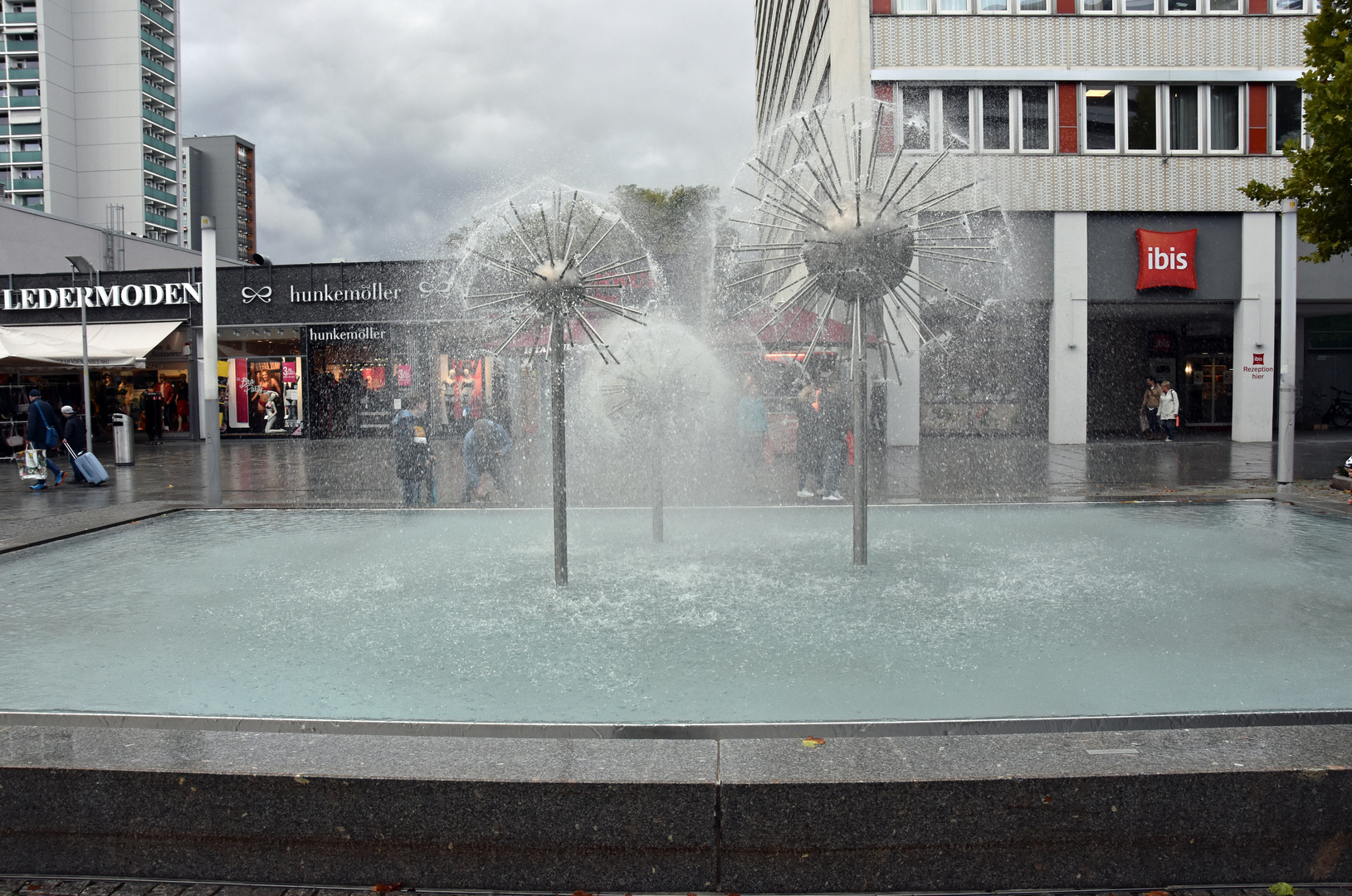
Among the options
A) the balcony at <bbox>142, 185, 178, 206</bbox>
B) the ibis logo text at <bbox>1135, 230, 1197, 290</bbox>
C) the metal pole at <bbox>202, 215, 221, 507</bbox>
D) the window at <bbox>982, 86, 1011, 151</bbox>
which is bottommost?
the metal pole at <bbox>202, 215, 221, 507</bbox>

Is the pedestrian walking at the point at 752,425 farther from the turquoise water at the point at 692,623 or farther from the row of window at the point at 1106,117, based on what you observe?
the row of window at the point at 1106,117

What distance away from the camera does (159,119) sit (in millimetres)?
87062

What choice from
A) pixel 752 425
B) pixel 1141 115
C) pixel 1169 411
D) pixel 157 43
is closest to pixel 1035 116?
pixel 1141 115

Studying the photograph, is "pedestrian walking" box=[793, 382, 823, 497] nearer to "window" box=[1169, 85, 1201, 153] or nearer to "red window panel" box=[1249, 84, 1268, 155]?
"window" box=[1169, 85, 1201, 153]

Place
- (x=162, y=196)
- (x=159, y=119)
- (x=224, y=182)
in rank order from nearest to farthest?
(x=159, y=119), (x=162, y=196), (x=224, y=182)

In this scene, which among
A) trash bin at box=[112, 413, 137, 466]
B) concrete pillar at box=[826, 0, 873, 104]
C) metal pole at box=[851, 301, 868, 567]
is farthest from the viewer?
concrete pillar at box=[826, 0, 873, 104]

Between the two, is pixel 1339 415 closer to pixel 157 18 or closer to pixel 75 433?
pixel 75 433

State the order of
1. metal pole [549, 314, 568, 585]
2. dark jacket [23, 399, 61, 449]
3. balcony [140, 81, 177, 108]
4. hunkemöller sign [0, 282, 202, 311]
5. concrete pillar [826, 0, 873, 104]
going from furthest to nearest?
balcony [140, 81, 177, 108]
hunkemöller sign [0, 282, 202, 311]
concrete pillar [826, 0, 873, 104]
dark jacket [23, 399, 61, 449]
metal pole [549, 314, 568, 585]

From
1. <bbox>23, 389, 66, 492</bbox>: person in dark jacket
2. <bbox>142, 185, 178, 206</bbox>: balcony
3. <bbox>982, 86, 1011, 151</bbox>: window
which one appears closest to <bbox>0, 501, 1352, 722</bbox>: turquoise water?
<bbox>23, 389, 66, 492</bbox>: person in dark jacket

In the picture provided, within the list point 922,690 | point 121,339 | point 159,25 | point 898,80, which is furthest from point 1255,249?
point 159,25

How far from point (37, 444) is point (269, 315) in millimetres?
14074

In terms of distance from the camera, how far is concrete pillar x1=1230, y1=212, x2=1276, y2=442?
78.7ft

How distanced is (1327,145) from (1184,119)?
45.3 feet

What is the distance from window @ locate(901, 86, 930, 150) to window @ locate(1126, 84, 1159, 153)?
5582 millimetres
